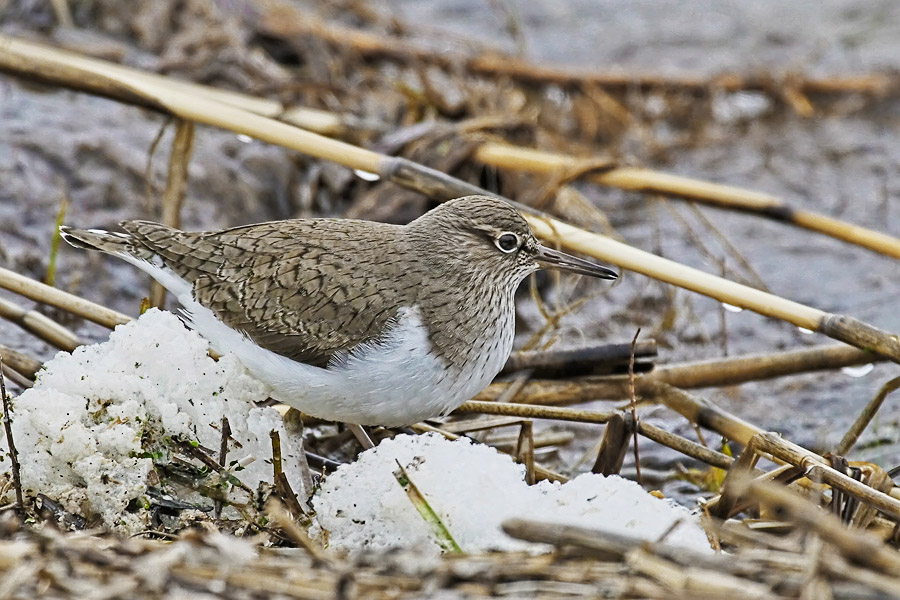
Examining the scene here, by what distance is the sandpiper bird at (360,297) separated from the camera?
3939mm

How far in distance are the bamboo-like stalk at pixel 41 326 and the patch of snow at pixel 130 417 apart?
0.78 metres

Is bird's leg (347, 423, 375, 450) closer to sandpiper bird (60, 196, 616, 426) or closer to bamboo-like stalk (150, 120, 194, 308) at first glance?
sandpiper bird (60, 196, 616, 426)

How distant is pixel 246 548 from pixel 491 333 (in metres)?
1.76

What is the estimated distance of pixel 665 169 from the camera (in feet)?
28.5

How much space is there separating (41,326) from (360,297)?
149 centimetres

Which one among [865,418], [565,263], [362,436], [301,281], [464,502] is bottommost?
[362,436]

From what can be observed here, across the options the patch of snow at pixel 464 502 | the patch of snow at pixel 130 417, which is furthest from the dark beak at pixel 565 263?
the patch of snow at pixel 130 417

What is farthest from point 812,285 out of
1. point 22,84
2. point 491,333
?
point 22,84

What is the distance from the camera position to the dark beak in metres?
4.53

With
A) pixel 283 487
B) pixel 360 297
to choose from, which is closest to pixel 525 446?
pixel 360 297

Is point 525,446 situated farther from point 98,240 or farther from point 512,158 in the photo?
point 512,158

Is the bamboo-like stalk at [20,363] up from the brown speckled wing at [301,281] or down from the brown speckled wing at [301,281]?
down

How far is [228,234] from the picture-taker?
14.9 feet

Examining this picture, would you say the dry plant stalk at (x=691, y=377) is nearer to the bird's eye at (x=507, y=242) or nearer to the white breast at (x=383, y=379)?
the bird's eye at (x=507, y=242)
